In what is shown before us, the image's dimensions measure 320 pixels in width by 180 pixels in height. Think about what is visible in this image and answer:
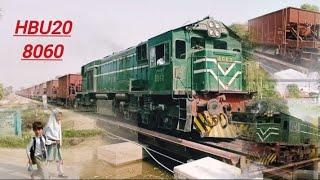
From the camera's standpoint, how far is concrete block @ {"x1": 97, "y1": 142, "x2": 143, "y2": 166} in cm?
933

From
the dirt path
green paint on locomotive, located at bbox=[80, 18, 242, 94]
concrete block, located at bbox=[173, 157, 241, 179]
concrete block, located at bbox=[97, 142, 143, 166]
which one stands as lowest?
the dirt path

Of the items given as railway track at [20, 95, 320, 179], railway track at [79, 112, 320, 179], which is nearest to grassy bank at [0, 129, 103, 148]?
railway track at [20, 95, 320, 179]

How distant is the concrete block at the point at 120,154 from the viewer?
933cm

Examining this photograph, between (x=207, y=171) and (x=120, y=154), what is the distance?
13.1 feet

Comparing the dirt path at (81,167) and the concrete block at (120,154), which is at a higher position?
the concrete block at (120,154)

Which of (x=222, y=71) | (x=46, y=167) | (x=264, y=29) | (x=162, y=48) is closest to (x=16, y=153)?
(x=46, y=167)

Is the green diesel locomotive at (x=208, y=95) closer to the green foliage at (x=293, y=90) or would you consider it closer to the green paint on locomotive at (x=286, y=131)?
the green paint on locomotive at (x=286, y=131)

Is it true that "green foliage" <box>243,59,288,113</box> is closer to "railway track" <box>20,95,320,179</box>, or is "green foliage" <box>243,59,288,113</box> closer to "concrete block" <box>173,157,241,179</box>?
"railway track" <box>20,95,320,179</box>

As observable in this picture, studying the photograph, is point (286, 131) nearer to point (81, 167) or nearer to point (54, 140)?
point (81, 167)

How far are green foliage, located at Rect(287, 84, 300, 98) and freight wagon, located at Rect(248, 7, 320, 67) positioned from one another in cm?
109

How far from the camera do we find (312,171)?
779 centimetres

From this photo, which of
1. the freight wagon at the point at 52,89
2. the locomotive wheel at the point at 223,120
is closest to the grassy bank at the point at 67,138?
the locomotive wheel at the point at 223,120

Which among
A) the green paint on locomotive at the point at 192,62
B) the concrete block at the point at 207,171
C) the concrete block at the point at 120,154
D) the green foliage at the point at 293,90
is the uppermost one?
the green paint on locomotive at the point at 192,62

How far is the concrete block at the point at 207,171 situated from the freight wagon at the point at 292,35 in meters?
11.7
